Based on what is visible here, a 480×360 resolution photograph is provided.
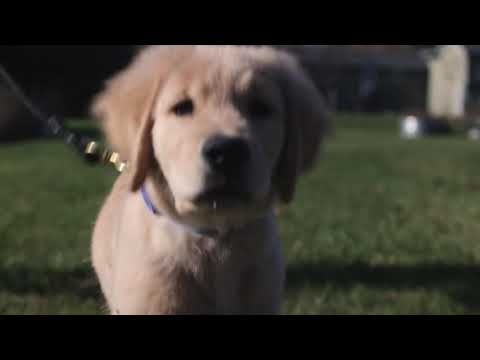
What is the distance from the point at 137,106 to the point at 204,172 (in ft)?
1.62

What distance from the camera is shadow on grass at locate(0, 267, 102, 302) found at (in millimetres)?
4191

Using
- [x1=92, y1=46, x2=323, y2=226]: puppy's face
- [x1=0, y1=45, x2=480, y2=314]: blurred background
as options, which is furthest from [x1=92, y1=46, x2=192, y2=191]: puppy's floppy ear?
[x1=0, y1=45, x2=480, y2=314]: blurred background

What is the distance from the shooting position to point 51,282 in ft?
14.4

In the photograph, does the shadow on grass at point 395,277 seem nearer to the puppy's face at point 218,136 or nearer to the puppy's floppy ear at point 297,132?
the puppy's floppy ear at point 297,132

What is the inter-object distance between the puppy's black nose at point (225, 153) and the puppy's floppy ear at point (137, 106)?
0.41 metres

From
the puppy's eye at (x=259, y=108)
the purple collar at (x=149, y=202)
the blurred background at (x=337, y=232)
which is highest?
the puppy's eye at (x=259, y=108)

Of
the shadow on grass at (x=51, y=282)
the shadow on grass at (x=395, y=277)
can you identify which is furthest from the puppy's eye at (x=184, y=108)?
the shadow on grass at (x=395, y=277)

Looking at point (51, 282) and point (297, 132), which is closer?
point (297, 132)

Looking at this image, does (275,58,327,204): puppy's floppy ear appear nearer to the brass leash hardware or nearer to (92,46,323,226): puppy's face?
(92,46,323,226): puppy's face

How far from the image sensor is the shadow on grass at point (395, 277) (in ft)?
14.2

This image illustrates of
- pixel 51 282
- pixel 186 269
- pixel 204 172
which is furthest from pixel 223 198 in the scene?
pixel 51 282

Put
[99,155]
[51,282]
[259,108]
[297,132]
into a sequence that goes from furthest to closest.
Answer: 1. [51,282]
2. [99,155]
3. [297,132]
4. [259,108]

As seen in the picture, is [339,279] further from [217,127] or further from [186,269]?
[217,127]
